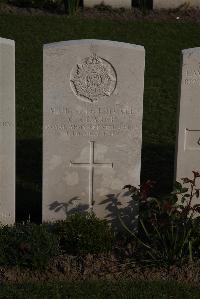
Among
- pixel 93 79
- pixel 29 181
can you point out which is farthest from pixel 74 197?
pixel 29 181

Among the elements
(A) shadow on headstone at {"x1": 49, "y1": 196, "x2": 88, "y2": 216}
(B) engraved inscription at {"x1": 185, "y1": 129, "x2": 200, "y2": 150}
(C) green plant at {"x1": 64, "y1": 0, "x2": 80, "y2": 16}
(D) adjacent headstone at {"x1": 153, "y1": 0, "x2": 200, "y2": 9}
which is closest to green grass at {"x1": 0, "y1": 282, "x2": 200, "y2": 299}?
(A) shadow on headstone at {"x1": 49, "y1": 196, "x2": 88, "y2": 216}

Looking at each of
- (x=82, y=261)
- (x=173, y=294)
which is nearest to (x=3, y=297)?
(x=82, y=261)

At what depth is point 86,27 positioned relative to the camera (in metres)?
13.9

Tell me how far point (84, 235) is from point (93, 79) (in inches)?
59.3

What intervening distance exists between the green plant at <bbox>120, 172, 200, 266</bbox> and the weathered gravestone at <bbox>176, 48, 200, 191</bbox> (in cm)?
28

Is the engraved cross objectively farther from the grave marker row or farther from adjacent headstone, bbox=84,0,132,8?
adjacent headstone, bbox=84,0,132,8

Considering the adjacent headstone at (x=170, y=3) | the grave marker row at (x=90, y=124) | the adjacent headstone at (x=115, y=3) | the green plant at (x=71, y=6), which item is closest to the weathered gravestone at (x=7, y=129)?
the grave marker row at (x=90, y=124)

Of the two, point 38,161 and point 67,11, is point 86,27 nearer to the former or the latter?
point 67,11

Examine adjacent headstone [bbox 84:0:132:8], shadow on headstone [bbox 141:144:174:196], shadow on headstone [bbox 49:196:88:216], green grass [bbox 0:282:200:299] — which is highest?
adjacent headstone [bbox 84:0:132:8]

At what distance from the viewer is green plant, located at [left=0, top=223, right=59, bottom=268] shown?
19.2 feet

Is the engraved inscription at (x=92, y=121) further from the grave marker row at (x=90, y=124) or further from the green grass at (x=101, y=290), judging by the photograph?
the green grass at (x=101, y=290)

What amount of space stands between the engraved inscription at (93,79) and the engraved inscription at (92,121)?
0.46 ft

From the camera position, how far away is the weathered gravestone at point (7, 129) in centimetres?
615

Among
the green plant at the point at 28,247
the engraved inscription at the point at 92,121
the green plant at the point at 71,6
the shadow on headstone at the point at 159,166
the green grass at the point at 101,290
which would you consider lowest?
the green grass at the point at 101,290
